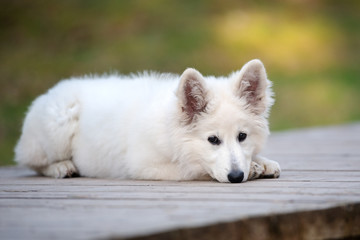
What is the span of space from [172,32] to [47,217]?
1288cm

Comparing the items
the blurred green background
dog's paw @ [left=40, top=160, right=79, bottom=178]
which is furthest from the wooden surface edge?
the blurred green background

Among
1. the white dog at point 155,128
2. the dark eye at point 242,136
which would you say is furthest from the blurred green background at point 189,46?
the dark eye at point 242,136

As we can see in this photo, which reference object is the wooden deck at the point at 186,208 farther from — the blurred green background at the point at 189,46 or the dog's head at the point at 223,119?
the blurred green background at the point at 189,46

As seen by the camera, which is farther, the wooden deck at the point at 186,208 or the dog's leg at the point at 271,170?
the dog's leg at the point at 271,170

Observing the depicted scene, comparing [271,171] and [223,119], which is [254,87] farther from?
[271,171]

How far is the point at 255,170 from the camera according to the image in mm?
4195

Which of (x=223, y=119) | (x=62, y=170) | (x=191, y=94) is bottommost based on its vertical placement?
(x=62, y=170)

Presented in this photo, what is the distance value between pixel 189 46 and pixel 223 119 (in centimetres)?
1085

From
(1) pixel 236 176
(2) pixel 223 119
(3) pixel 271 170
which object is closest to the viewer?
(1) pixel 236 176

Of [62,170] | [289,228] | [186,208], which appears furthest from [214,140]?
[62,170]

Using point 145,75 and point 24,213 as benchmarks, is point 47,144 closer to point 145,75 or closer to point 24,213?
point 145,75

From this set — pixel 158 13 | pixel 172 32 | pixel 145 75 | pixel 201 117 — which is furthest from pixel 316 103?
pixel 201 117

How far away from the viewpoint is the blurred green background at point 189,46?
12.6m

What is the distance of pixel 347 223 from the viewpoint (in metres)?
3.10
